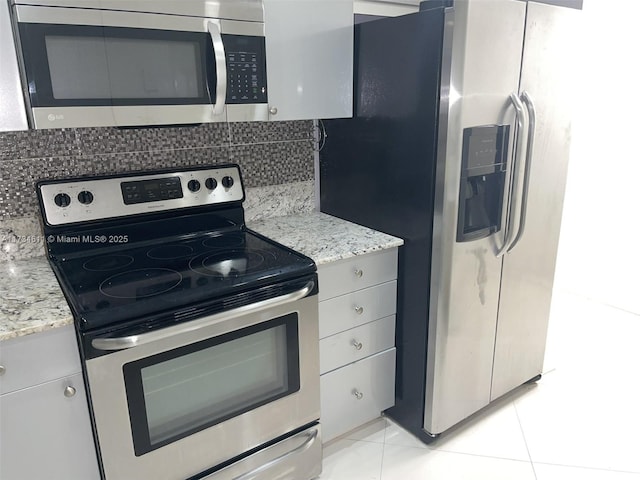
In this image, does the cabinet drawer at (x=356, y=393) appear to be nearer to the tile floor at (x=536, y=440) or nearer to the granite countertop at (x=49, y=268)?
the tile floor at (x=536, y=440)

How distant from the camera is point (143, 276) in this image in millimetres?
1488

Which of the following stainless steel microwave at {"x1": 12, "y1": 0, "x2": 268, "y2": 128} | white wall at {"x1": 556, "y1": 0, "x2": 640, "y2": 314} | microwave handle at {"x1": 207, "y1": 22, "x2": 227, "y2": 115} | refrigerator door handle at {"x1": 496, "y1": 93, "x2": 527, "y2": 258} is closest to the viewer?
stainless steel microwave at {"x1": 12, "y1": 0, "x2": 268, "y2": 128}

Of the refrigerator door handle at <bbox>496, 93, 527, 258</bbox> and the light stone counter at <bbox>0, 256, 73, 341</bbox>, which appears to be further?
the refrigerator door handle at <bbox>496, 93, 527, 258</bbox>

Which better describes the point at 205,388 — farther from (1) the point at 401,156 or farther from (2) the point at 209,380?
(1) the point at 401,156

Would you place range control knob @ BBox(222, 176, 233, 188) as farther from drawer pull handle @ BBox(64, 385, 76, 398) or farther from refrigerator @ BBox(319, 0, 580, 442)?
drawer pull handle @ BBox(64, 385, 76, 398)

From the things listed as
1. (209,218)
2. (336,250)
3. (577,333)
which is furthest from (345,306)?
(577,333)

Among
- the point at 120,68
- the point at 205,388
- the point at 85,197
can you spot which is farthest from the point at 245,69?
the point at 205,388

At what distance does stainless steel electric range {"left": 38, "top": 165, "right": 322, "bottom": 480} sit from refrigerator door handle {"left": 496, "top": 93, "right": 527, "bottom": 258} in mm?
800

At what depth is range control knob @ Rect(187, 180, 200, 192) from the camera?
185 cm

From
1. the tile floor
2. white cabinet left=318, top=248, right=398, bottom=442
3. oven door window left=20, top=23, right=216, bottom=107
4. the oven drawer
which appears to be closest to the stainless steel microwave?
oven door window left=20, top=23, right=216, bottom=107

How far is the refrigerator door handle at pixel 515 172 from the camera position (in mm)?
1707

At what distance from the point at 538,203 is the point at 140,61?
1557mm

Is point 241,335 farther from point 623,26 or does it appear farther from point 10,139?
point 623,26

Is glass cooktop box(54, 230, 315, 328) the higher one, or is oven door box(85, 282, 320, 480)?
glass cooktop box(54, 230, 315, 328)
